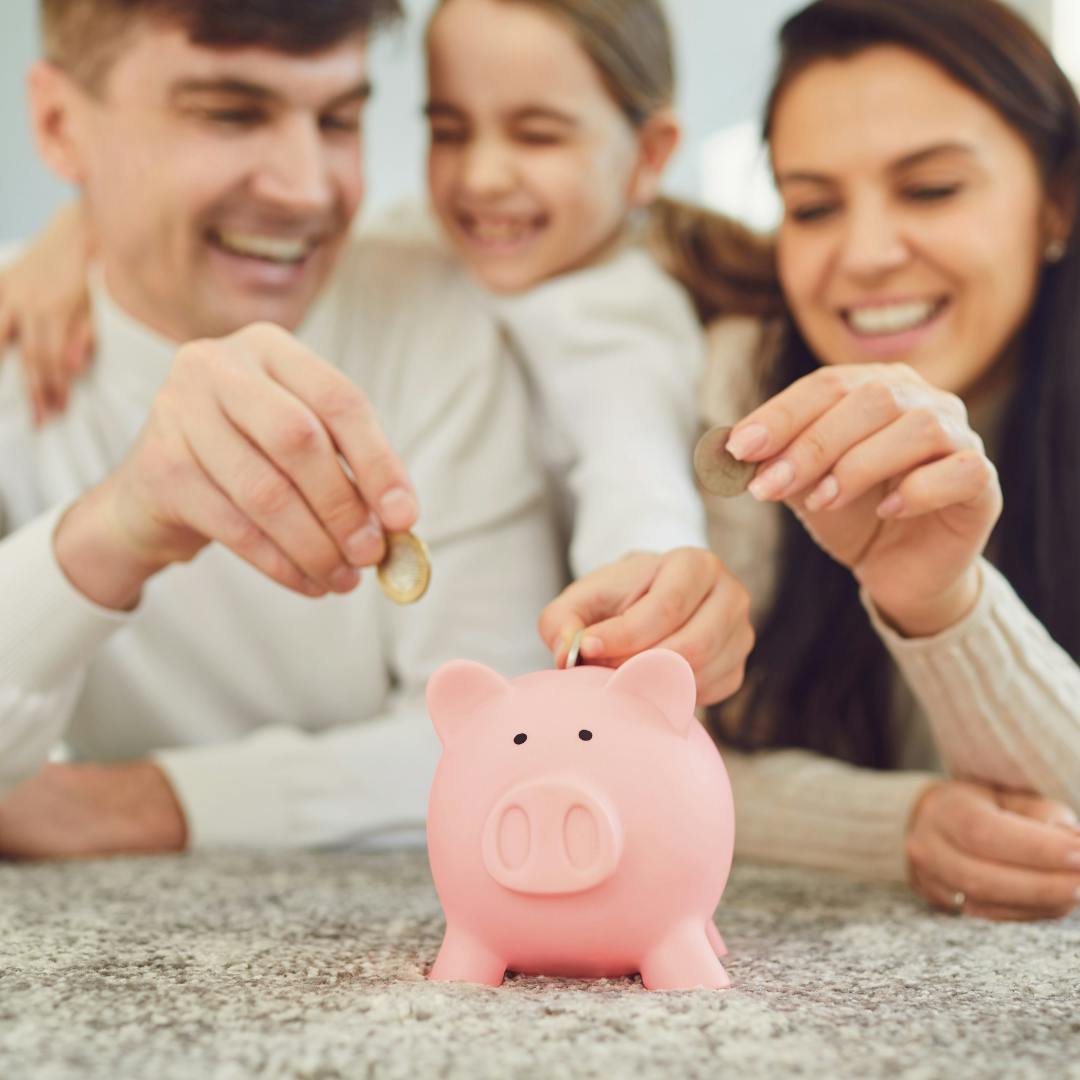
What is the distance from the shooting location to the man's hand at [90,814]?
1203 mm

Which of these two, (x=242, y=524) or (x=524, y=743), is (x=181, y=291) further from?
(x=524, y=743)

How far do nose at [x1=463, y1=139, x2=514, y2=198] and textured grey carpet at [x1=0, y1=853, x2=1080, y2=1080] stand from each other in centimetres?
76

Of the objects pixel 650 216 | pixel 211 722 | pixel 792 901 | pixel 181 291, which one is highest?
pixel 650 216

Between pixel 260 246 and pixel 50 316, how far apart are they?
27 centimetres

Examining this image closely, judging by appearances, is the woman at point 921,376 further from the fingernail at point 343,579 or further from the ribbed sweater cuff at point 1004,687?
the fingernail at point 343,579

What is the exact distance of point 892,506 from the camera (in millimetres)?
850

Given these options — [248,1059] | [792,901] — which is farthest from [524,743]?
[792,901]

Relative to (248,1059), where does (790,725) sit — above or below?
above

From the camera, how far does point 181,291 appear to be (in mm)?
1438

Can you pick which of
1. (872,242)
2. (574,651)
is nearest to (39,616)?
(574,651)

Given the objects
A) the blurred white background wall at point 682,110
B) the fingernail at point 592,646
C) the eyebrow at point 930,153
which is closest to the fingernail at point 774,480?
the fingernail at point 592,646

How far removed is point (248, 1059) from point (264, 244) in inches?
40.7

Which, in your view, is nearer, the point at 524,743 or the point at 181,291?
the point at 524,743

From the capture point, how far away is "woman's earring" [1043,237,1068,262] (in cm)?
135
